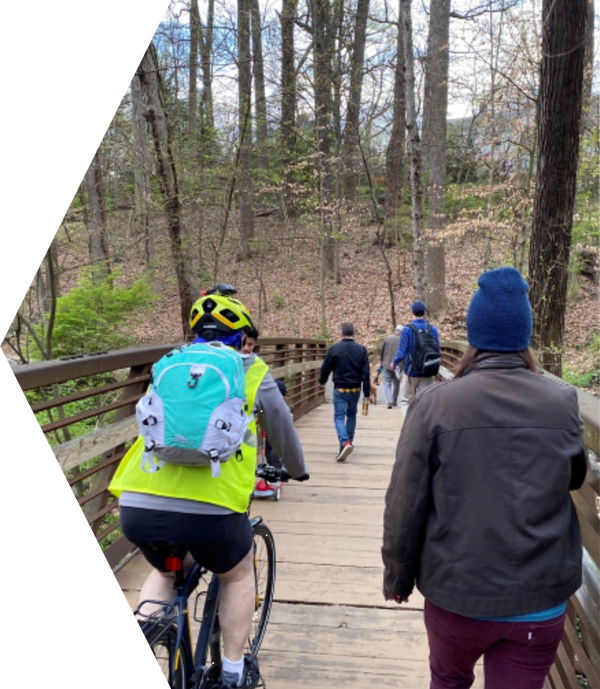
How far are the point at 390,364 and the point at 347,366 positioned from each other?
11.6 ft

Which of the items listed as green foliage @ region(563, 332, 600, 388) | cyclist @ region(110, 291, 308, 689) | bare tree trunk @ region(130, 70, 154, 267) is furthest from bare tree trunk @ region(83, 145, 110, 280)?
green foliage @ region(563, 332, 600, 388)

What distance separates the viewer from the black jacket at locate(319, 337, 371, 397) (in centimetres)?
650

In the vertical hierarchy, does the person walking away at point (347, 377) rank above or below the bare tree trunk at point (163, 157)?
below

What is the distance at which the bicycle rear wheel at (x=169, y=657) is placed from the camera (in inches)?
64.6

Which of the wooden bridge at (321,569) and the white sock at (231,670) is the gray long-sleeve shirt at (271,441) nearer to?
the white sock at (231,670)

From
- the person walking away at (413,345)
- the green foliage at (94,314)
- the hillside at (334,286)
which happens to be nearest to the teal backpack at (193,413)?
the person walking away at (413,345)

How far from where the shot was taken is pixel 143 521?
168 cm

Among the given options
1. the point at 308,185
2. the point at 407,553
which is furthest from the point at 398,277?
the point at 407,553

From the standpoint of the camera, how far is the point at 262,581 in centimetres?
269

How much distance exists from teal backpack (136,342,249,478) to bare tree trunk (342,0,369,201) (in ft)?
37.8

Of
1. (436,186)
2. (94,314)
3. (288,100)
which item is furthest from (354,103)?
→ (94,314)

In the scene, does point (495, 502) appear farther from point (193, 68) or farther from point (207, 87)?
point (207, 87)

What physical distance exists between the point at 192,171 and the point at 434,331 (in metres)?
6.29

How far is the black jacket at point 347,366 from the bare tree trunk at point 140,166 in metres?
5.05
